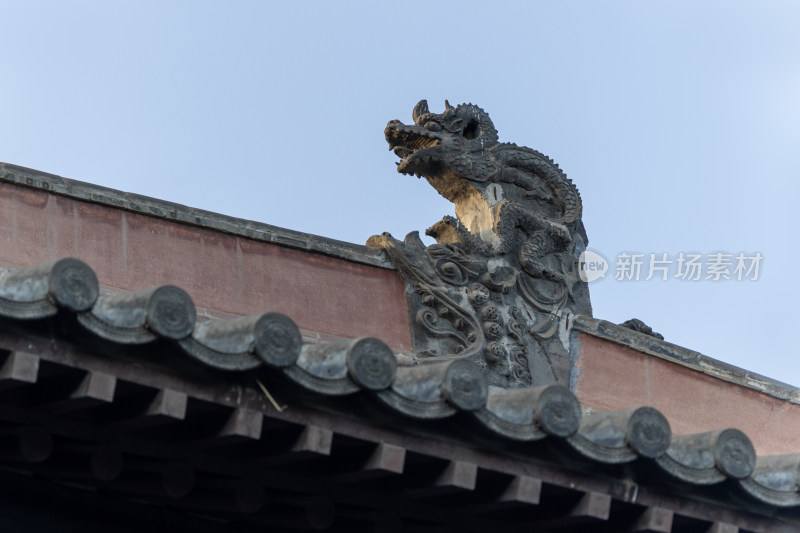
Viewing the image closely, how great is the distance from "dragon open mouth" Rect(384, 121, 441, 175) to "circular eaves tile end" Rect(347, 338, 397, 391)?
3.17 m

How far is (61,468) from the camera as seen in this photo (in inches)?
241

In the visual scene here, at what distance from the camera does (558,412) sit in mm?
6078

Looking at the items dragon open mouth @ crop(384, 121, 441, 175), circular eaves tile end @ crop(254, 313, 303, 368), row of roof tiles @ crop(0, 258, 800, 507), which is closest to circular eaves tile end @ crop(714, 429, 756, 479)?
row of roof tiles @ crop(0, 258, 800, 507)

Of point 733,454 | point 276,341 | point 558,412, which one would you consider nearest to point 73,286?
point 276,341

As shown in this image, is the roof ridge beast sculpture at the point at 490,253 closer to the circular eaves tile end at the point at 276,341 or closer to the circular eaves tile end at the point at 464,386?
the circular eaves tile end at the point at 464,386

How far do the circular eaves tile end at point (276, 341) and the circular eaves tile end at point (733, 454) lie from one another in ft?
6.89

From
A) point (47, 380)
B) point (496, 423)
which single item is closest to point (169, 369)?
point (47, 380)

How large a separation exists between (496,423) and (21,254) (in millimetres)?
2406

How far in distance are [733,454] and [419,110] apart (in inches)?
127

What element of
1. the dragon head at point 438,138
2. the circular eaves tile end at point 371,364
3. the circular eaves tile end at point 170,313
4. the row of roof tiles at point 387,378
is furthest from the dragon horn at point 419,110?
the circular eaves tile end at point 170,313

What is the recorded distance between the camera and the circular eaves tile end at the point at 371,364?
221 inches

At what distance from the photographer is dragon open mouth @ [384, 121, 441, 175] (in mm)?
8742

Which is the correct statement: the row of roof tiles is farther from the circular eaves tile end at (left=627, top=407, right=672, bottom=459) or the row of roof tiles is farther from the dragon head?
the dragon head

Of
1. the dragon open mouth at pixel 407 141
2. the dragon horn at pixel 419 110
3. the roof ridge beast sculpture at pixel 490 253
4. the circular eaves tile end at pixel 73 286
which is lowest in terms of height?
the circular eaves tile end at pixel 73 286
